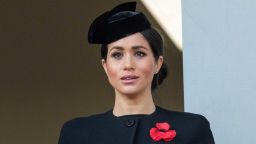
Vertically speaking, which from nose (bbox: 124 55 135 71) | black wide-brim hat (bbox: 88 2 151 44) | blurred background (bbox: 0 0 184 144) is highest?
black wide-brim hat (bbox: 88 2 151 44)

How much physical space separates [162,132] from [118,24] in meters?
0.34

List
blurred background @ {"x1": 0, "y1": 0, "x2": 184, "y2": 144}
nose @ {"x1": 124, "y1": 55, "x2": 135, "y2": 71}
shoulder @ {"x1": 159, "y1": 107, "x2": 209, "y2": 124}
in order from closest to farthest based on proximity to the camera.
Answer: nose @ {"x1": 124, "y1": 55, "x2": 135, "y2": 71} → shoulder @ {"x1": 159, "y1": 107, "x2": 209, "y2": 124} → blurred background @ {"x1": 0, "y1": 0, "x2": 184, "y2": 144}

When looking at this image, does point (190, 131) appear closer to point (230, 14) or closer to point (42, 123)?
point (230, 14)

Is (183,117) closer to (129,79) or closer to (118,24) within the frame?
(129,79)

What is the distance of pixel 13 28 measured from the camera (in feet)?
13.6

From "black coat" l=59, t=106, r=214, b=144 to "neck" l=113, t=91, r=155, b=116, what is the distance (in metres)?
0.01

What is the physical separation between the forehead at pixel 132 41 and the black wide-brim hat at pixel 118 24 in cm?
1

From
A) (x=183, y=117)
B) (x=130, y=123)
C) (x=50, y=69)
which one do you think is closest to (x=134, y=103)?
(x=130, y=123)

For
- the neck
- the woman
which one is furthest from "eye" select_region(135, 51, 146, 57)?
the neck

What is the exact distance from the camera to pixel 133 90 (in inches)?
68.6

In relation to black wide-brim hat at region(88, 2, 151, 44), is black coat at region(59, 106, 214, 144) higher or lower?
lower

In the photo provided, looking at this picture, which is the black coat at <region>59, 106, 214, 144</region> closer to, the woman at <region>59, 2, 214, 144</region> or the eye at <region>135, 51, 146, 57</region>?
the woman at <region>59, 2, 214, 144</region>

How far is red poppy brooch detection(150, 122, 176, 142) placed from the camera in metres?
1.77

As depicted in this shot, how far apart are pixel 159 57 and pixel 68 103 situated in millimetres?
2592
